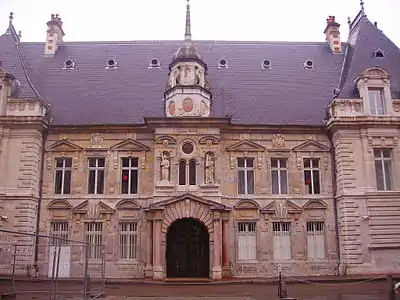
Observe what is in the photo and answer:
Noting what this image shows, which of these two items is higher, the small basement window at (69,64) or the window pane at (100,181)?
the small basement window at (69,64)

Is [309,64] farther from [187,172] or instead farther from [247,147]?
[187,172]

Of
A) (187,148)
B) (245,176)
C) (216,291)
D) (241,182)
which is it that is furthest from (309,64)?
(216,291)

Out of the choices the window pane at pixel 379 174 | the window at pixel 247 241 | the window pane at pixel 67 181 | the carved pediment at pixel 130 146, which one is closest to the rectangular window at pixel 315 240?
the window at pixel 247 241

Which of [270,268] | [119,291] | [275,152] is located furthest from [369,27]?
[119,291]

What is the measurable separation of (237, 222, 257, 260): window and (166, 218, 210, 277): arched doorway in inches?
65.8

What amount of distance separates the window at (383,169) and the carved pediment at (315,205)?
2891 mm

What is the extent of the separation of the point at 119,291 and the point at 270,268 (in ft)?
28.3

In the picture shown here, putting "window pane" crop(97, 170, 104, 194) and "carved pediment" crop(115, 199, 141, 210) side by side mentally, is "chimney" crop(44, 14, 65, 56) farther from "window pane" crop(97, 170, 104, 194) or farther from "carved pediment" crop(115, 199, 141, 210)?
"carved pediment" crop(115, 199, 141, 210)

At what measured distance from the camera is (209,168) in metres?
24.5

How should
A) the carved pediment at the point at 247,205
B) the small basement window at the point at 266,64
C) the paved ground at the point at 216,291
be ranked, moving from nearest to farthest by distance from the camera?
the paved ground at the point at 216,291, the carved pediment at the point at 247,205, the small basement window at the point at 266,64

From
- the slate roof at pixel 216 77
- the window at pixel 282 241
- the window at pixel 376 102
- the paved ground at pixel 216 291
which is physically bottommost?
the paved ground at pixel 216 291

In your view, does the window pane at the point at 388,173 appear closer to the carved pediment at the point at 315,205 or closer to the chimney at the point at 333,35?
the carved pediment at the point at 315,205

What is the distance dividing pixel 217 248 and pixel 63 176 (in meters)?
8.98

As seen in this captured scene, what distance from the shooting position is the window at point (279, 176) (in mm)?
25141
